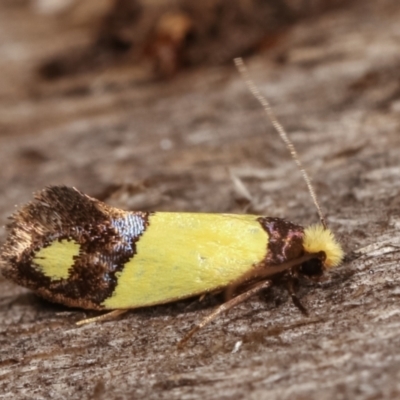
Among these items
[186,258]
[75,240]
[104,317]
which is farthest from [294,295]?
[75,240]

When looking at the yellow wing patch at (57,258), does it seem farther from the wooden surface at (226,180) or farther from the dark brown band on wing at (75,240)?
the wooden surface at (226,180)

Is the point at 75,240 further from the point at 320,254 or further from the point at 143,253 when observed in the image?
the point at 320,254

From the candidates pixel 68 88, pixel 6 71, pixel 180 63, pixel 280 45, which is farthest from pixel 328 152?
pixel 6 71

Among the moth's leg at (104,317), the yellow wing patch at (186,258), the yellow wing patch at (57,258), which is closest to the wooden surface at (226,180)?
the moth's leg at (104,317)

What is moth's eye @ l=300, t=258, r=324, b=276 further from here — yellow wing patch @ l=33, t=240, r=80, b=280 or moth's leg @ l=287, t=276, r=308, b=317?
yellow wing patch @ l=33, t=240, r=80, b=280

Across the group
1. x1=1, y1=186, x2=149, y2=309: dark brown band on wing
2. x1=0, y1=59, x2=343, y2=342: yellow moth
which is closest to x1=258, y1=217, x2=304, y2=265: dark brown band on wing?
x1=0, y1=59, x2=343, y2=342: yellow moth

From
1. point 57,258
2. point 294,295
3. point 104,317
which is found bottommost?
point 294,295
